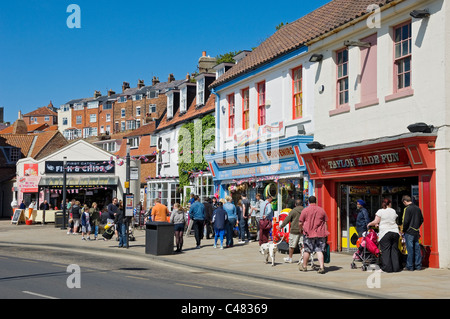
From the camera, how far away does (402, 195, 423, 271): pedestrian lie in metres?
14.6

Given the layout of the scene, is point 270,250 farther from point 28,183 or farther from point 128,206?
point 28,183

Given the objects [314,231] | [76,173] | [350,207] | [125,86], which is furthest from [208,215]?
[125,86]

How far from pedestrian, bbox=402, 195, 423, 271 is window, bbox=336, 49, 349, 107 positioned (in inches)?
205

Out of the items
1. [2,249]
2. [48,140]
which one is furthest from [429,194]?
[48,140]

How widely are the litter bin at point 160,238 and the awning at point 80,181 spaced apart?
90.3ft

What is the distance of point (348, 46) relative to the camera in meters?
18.2

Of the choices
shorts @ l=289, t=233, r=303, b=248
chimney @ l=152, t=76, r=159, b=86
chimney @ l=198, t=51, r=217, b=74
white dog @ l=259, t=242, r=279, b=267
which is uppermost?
chimney @ l=152, t=76, r=159, b=86

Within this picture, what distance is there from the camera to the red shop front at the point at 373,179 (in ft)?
49.3

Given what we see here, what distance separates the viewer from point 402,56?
53.6ft

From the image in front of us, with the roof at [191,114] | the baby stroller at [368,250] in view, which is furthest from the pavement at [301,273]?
the roof at [191,114]

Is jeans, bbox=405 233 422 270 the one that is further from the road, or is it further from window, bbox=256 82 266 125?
window, bbox=256 82 266 125

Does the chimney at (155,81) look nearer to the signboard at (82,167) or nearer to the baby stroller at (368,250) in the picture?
the signboard at (82,167)

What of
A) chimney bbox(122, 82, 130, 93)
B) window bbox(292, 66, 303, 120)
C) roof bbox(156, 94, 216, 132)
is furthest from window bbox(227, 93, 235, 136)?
chimney bbox(122, 82, 130, 93)

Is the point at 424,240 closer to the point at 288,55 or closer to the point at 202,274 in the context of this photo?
the point at 202,274
